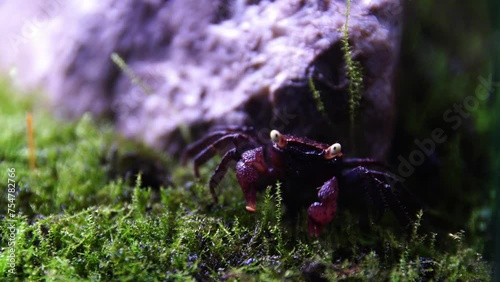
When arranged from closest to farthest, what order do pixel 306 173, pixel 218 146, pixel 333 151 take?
pixel 333 151, pixel 306 173, pixel 218 146

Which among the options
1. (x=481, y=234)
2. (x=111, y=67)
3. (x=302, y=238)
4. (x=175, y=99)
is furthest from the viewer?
(x=111, y=67)

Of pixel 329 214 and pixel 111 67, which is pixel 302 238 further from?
pixel 111 67

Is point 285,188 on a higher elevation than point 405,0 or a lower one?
lower

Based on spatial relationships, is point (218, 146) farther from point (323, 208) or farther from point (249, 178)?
point (323, 208)

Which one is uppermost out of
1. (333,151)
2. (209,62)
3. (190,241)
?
(209,62)

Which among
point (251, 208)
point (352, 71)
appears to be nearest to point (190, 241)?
point (251, 208)

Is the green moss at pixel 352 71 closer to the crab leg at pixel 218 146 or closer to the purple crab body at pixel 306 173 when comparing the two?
the purple crab body at pixel 306 173

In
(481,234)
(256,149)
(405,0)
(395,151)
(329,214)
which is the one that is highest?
(405,0)

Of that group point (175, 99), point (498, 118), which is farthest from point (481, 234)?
point (175, 99)
